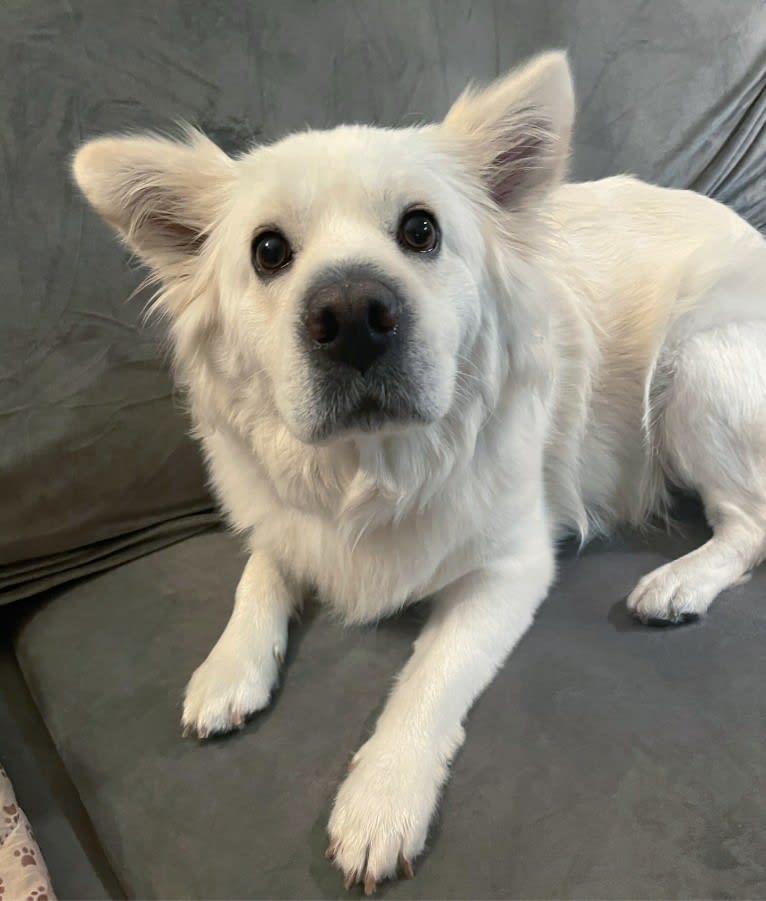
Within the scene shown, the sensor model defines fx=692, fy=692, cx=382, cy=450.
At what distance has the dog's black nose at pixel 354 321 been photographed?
3.52ft

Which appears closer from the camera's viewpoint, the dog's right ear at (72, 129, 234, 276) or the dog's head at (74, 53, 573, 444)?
the dog's head at (74, 53, 573, 444)

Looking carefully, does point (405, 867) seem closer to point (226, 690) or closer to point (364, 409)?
point (226, 690)

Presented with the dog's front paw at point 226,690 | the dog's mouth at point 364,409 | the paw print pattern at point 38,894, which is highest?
the dog's mouth at point 364,409

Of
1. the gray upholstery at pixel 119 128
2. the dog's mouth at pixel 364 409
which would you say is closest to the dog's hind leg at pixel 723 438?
the dog's mouth at pixel 364 409

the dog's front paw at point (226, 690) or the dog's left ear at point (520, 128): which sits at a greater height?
the dog's left ear at point (520, 128)

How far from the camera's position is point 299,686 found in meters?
1.45

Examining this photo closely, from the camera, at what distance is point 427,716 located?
49.9 inches

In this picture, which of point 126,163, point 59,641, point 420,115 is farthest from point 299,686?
point 420,115

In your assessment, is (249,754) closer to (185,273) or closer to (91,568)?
(91,568)

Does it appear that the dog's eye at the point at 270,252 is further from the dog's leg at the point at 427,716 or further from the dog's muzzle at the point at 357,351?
the dog's leg at the point at 427,716

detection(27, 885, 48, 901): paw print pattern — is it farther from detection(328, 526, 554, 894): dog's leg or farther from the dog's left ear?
the dog's left ear

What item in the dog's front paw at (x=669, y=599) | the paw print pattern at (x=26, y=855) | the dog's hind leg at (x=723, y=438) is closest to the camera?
the paw print pattern at (x=26, y=855)

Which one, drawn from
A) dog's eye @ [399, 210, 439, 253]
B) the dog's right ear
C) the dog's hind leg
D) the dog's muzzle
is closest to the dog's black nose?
the dog's muzzle

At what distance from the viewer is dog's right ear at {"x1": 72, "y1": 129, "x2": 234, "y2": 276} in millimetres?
1253
